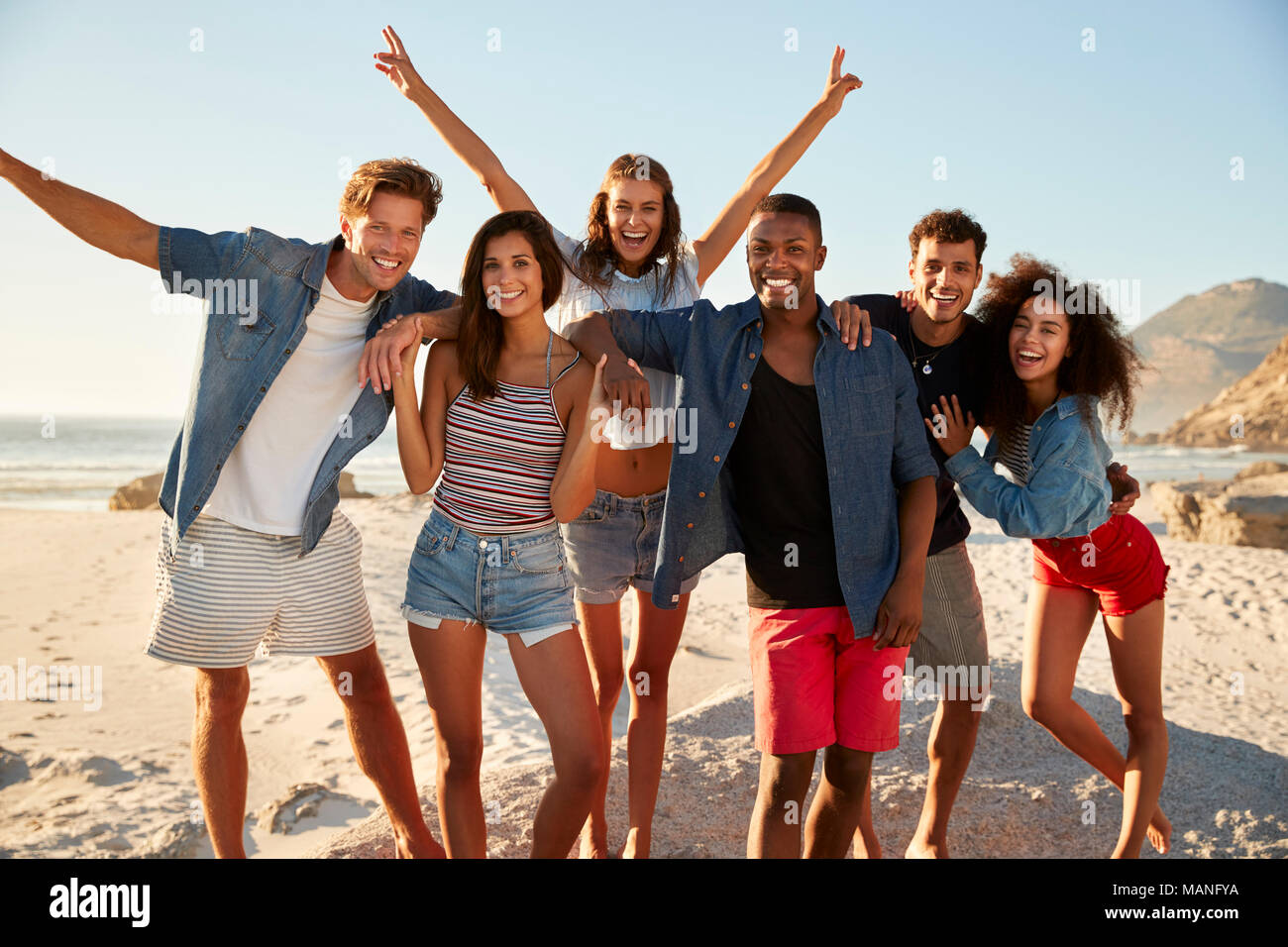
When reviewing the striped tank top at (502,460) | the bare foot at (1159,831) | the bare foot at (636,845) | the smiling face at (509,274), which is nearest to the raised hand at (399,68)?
the smiling face at (509,274)

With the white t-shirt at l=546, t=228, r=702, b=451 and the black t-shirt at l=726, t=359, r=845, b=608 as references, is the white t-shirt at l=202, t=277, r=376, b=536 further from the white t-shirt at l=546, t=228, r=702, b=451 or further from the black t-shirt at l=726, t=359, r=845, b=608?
the black t-shirt at l=726, t=359, r=845, b=608

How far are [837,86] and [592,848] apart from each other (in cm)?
361

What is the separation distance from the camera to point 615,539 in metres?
3.52

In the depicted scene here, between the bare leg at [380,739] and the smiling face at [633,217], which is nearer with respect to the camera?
the bare leg at [380,739]

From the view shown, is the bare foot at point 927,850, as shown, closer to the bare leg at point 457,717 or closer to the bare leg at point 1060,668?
the bare leg at point 1060,668

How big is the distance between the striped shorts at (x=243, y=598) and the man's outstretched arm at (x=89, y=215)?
3.16 feet

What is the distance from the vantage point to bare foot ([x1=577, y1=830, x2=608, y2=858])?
370cm

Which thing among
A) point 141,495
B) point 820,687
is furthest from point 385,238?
point 141,495

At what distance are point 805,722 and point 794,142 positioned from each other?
8.63ft

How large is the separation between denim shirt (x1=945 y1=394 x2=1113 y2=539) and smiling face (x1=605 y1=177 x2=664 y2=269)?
1.45 m

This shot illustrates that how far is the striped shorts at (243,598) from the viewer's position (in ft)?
10.4

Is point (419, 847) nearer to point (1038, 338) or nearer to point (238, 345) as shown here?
point (238, 345)

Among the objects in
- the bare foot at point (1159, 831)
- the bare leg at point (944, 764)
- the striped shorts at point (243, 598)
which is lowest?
the bare foot at point (1159, 831)
